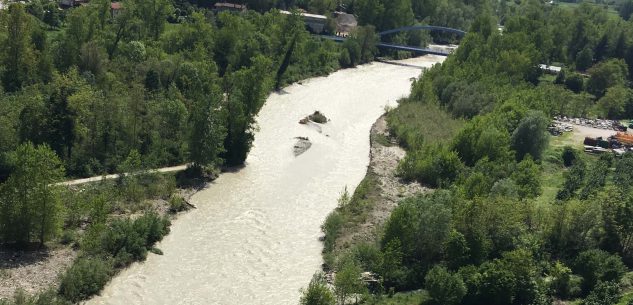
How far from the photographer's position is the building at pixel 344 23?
88.6 metres

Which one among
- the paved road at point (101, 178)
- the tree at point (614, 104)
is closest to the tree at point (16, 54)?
the paved road at point (101, 178)

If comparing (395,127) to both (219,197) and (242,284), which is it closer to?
(219,197)

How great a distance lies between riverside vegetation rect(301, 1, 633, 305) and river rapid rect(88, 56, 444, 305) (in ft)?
5.86

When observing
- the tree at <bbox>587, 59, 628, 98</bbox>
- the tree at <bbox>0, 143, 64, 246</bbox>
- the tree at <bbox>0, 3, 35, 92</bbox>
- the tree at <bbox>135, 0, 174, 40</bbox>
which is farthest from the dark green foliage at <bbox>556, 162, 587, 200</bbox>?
the tree at <bbox>135, 0, 174, 40</bbox>

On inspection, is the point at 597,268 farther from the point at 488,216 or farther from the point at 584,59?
the point at 584,59

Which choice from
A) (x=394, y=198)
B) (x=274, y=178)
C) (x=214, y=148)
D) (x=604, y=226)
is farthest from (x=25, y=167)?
(x=604, y=226)

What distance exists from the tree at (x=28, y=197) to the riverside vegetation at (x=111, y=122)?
45 millimetres

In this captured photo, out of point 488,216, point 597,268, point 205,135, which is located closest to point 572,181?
→ point 597,268

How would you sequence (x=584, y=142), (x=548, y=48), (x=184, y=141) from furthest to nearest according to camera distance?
(x=548, y=48), (x=584, y=142), (x=184, y=141)

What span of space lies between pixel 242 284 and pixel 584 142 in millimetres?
32880

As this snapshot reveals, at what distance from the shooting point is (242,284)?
29.3 metres

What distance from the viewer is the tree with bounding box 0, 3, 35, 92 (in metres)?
45.1

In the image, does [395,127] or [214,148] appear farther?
[395,127]

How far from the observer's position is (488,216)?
A: 30.3 meters
